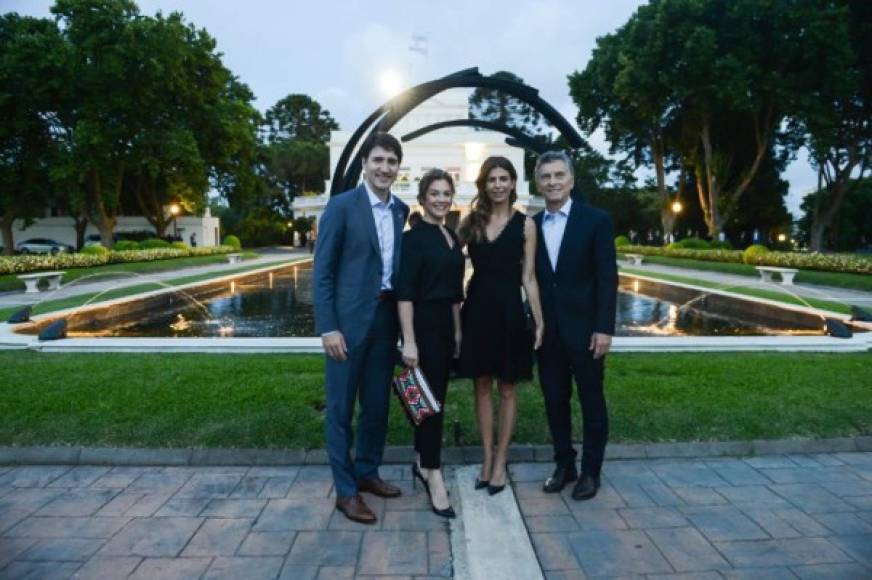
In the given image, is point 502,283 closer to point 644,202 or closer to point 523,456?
point 523,456

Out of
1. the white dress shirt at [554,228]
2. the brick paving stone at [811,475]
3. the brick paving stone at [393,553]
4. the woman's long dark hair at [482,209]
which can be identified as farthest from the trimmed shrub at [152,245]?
the brick paving stone at [811,475]

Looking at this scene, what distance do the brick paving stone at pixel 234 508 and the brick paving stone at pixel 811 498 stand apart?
3288mm

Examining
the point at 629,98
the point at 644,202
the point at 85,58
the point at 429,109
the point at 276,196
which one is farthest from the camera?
the point at 276,196

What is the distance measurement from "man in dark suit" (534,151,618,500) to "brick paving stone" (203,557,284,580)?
1.75m

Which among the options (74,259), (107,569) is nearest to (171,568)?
(107,569)

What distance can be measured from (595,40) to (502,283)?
3222 cm

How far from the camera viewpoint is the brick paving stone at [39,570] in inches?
105

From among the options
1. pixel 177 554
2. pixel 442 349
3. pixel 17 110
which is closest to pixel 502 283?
pixel 442 349

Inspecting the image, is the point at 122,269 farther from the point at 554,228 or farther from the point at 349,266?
the point at 554,228

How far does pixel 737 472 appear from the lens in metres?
3.86

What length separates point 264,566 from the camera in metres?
2.79

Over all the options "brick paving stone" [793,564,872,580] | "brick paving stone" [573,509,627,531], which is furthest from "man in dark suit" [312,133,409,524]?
"brick paving stone" [793,564,872,580]

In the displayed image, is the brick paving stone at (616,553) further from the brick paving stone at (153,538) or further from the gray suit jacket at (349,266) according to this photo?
the brick paving stone at (153,538)

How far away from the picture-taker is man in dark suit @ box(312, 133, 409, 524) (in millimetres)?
3254
